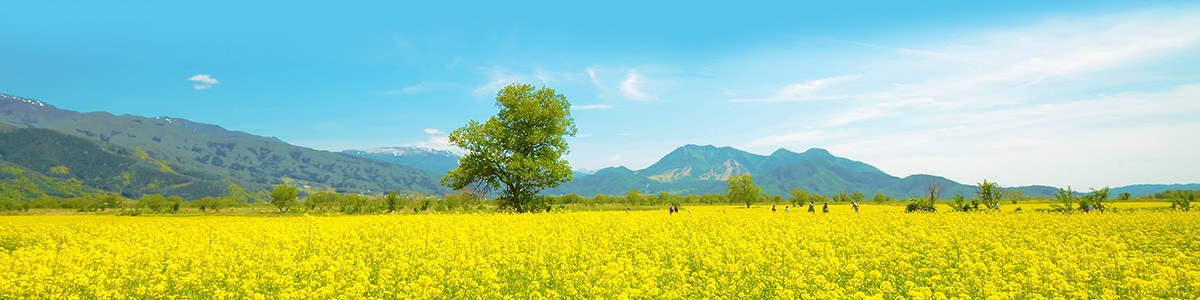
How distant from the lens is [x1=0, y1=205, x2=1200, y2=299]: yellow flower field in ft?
36.3

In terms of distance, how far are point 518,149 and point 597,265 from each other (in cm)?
3122

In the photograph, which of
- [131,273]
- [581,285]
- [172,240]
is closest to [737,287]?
[581,285]

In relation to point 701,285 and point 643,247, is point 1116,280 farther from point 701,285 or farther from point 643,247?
point 643,247

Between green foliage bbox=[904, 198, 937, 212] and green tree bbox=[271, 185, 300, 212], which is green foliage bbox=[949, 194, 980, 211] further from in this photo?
green tree bbox=[271, 185, 300, 212]

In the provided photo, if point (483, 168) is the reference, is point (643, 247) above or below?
below

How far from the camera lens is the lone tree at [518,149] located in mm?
43125

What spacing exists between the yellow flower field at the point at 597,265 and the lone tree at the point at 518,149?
19961mm

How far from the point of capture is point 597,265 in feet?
44.2

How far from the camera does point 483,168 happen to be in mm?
43281

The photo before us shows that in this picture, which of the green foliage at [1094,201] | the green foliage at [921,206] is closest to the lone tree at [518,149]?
the green foliage at [921,206]

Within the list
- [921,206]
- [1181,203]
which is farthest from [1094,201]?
[921,206]

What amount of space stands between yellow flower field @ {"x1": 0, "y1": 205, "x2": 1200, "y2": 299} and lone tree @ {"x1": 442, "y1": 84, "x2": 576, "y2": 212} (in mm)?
19961

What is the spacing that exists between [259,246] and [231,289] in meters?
5.41

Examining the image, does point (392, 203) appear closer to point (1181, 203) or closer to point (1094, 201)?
point (1094, 201)
